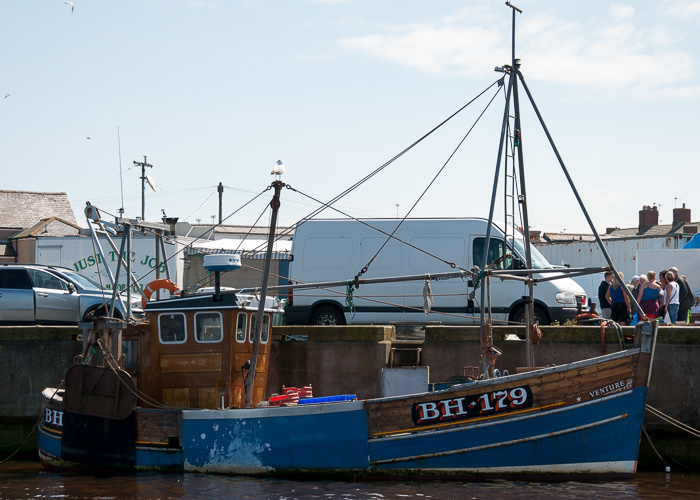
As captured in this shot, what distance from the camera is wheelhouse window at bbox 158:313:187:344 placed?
12.1 metres

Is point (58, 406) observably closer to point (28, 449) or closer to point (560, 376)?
point (28, 449)

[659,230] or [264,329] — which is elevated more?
[659,230]

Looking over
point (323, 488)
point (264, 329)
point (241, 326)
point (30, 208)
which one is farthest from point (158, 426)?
point (30, 208)

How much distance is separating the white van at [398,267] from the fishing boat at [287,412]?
4252mm

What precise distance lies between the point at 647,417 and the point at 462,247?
5529 mm

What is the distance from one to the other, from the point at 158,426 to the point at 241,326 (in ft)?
5.95

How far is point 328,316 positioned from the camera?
56.2 ft

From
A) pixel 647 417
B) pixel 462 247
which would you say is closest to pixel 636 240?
pixel 462 247

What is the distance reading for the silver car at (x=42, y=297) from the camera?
56.3 feet

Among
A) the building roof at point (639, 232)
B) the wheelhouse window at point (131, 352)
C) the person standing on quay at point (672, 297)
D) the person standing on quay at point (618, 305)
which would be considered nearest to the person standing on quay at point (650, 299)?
A: the person standing on quay at point (618, 305)

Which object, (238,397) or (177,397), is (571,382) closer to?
(238,397)

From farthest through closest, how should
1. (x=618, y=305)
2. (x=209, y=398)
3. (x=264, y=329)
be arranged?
1. (x=618, y=305)
2. (x=264, y=329)
3. (x=209, y=398)

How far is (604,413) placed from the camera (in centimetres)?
1055

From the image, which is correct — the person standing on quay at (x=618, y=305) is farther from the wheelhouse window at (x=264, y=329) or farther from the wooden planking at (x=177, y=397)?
the wooden planking at (x=177, y=397)
